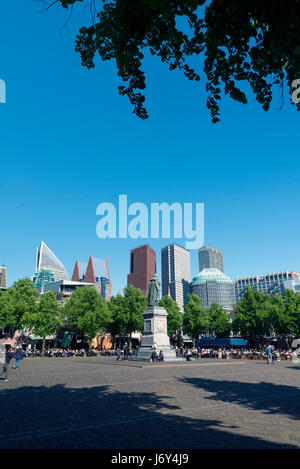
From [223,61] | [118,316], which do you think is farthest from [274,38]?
[118,316]

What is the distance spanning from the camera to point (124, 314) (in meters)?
60.8

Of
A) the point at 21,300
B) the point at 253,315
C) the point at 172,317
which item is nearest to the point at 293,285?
the point at 253,315

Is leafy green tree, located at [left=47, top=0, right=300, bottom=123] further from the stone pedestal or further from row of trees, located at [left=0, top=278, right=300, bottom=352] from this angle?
row of trees, located at [left=0, top=278, right=300, bottom=352]

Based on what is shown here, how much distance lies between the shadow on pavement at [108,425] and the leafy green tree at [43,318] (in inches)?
1589

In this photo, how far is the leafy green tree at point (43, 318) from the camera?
47.6 metres

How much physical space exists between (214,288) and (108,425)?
191154 millimetres

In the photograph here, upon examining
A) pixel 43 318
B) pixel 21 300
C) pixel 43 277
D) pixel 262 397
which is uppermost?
pixel 43 277

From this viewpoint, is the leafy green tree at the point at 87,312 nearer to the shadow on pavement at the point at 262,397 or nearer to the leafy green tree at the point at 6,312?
the leafy green tree at the point at 6,312

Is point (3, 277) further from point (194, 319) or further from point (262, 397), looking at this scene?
point (262, 397)

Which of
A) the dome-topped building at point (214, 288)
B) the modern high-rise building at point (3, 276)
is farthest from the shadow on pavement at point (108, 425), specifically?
the dome-topped building at point (214, 288)

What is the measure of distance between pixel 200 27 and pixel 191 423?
8.48 metres

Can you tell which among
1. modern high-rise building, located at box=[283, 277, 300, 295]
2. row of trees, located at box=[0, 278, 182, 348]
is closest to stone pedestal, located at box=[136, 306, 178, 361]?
row of trees, located at box=[0, 278, 182, 348]

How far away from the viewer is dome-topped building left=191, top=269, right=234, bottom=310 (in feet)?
616
